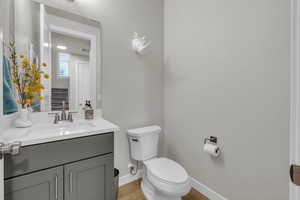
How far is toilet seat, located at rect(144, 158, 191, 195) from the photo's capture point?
3.82ft

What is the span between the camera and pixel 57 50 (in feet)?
4.44

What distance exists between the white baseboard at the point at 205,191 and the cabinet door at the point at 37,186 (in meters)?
1.38

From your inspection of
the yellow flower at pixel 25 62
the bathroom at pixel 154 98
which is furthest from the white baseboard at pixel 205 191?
the yellow flower at pixel 25 62

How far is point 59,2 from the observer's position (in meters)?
1.31

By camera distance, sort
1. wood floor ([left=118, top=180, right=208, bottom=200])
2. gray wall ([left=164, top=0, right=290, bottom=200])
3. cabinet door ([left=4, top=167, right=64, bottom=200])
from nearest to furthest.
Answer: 1. cabinet door ([left=4, top=167, right=64, bottom=200])
2. gray wall ([left=164, top=0, right=290, bottom=200])
3. wood floor ([left=118, top=180, right=208, bottom=200])

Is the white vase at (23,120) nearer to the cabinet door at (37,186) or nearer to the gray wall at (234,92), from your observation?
the cabinet door at (37,186)

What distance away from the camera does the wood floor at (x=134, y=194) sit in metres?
1.52

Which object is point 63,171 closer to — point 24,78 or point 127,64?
point 24,78

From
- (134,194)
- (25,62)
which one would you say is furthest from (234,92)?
(25,62)

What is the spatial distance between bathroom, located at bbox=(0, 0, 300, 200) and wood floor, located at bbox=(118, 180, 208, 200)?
1 centimetres

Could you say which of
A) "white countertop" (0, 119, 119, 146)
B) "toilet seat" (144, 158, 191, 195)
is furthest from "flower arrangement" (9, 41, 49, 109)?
"toilet seat" (144, 158, 191, 195)

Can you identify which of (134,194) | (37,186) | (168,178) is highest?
(37,186)

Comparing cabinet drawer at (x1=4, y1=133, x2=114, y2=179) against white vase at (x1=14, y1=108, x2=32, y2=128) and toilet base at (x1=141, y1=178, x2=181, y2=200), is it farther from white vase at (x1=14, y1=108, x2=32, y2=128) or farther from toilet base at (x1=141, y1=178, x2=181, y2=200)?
toilet base at (x1=141, y1=178, x2=181, y2=200)

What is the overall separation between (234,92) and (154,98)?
98 cm
